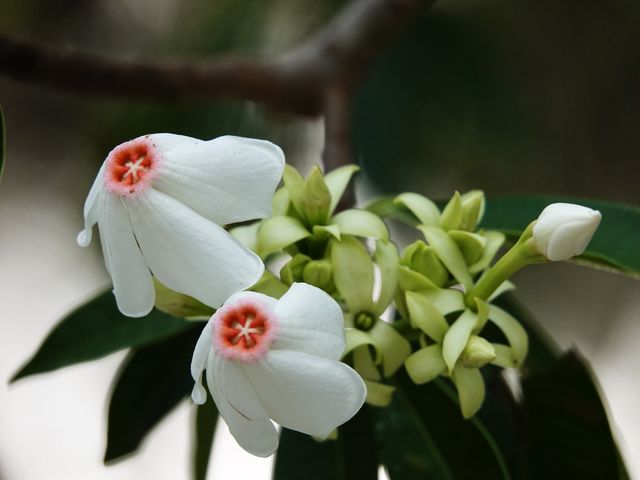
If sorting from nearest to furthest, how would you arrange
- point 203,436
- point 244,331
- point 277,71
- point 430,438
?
point 244,331 → point 430,438 → point 203,436 → point 277,71

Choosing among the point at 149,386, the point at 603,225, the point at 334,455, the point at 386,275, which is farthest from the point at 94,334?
the point at 603,225

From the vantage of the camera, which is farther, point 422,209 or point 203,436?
point 203,436

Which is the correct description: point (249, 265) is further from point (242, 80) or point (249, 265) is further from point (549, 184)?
point (549, 184)

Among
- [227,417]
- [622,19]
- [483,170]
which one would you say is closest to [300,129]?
[483,170]

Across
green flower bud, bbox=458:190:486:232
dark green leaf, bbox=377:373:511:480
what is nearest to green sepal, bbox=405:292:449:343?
green flower bud, bbox=458:190:486:232

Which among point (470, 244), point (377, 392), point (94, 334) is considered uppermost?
point (470, 244)

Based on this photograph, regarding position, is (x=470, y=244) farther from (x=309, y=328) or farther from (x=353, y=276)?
(x=309, y=328)

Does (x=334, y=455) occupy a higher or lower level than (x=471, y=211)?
lower
